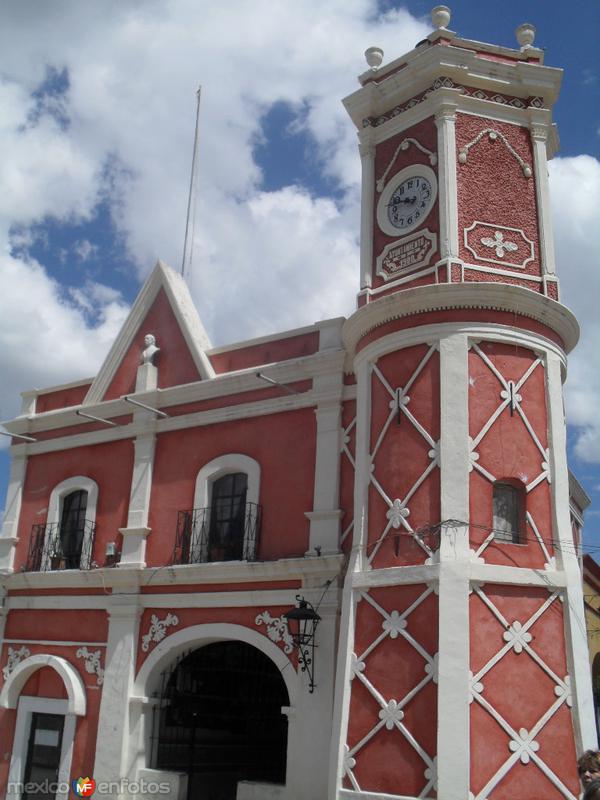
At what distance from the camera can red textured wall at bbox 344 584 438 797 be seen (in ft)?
35.8

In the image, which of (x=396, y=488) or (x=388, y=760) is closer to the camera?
(x=388, y=760)

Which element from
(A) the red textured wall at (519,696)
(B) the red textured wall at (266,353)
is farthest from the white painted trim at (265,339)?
(A) the red textured wall at (519,696)

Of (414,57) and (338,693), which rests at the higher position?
(414,57)

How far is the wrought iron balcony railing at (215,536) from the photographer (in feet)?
49.4

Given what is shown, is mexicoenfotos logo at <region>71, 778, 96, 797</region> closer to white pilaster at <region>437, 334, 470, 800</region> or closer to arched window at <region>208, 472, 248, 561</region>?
arched window at <region>208, 472, 248, 561</region>

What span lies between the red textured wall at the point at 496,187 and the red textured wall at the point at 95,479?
8.30 meters

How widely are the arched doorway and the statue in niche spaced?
596cm

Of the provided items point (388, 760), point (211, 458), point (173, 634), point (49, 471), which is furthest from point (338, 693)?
point (49, 471)

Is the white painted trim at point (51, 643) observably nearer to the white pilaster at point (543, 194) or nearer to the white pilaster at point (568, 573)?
the white pilaster at point (568, 573)

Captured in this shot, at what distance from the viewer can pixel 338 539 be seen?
13.9 metres

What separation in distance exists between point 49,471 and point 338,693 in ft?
30.9

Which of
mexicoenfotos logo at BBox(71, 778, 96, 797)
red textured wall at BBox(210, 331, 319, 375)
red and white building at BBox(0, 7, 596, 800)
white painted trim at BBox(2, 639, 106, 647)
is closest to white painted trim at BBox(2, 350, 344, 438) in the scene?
red and white building at BBox(0, 7, 596, 800)

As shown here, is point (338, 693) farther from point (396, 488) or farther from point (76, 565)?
point (76, 565)

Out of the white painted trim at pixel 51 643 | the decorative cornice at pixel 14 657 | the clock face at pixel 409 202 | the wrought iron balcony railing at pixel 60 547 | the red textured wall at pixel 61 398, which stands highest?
the clock face at pixel 409 202
